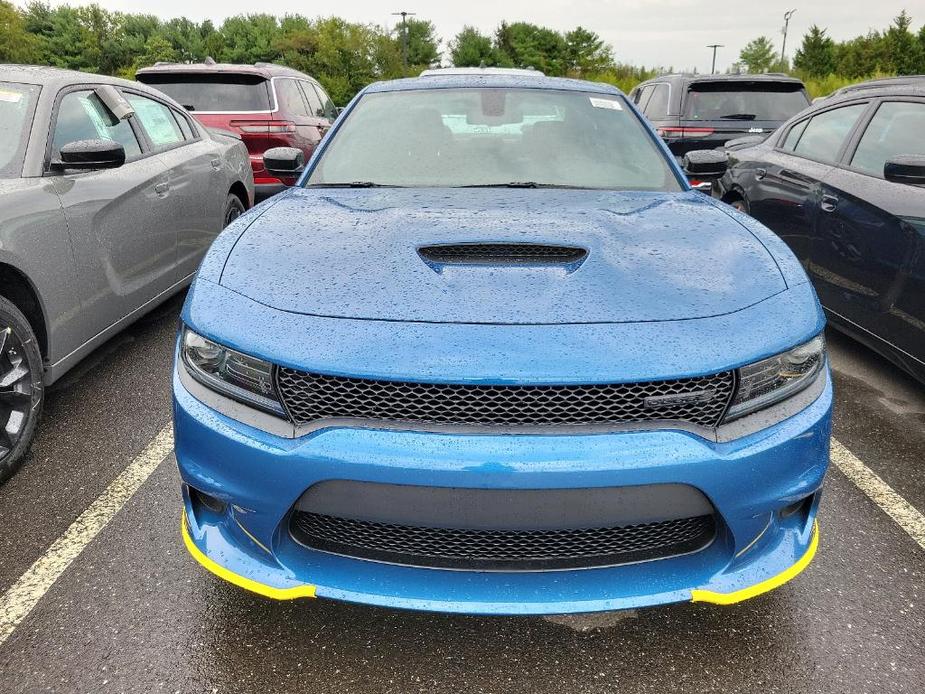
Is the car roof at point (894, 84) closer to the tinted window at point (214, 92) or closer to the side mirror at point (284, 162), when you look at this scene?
the side mirror at point (284, 162)

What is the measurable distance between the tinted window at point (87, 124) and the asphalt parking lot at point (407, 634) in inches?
72.0

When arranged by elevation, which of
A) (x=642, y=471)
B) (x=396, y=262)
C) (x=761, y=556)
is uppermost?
(x=396, y=262)

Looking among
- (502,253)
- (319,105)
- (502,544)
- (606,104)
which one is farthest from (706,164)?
(319,105)

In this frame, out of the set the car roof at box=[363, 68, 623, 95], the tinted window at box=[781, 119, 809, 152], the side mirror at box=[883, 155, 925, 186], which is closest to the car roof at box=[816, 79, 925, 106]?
the tinted window at box=[781, 119, 809, 152]

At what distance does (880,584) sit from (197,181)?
429 cm

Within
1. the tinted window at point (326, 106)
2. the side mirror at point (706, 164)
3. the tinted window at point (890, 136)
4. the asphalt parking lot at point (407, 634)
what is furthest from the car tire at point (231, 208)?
the tinted window at point (326, 106)

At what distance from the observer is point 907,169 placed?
317cm

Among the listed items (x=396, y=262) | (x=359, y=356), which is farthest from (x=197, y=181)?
(x=359, y=356)

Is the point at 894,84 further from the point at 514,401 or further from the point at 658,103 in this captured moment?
the point at 658,103

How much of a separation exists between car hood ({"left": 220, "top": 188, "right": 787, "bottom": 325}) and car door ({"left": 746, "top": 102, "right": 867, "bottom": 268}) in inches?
80.4

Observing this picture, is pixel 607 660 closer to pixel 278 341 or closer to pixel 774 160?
pixel 278 341

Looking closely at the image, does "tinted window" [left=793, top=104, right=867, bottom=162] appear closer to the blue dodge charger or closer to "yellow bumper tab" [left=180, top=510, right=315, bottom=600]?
the blue dodge charger

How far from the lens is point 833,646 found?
6.48ft

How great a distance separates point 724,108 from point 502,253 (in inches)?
274
